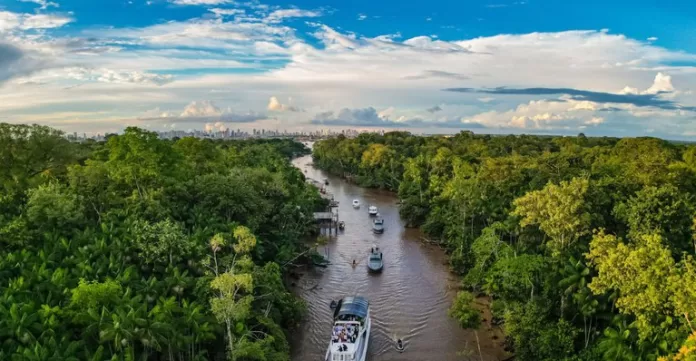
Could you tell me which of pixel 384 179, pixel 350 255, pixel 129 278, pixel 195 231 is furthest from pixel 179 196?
pixel 384 179

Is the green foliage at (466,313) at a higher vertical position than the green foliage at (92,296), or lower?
lower

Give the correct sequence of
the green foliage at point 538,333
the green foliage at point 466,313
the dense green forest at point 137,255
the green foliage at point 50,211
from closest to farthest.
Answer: the dense green forest at point 137,255, the green foliage at point 538,333, the green foliage at point 466,313, the green foliage at point 50,211

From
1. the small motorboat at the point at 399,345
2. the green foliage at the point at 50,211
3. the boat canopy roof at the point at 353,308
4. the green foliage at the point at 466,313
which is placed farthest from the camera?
the green foliage at the point at 50,211

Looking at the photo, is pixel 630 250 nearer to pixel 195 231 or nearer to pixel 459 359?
pixel 459 359

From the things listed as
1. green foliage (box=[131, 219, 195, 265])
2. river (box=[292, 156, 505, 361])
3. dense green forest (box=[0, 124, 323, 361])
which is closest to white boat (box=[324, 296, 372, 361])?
river (box=[292, 156, 505, 361])

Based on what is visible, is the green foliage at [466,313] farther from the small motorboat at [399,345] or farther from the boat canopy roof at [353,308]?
the boat canopy roof at [353,308]

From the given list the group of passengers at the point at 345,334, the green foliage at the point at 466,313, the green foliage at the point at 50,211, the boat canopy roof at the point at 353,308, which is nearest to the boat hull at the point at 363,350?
the group of passengers at the point at 345,334

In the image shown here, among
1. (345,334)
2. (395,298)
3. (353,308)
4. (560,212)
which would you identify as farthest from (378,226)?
(560,212)

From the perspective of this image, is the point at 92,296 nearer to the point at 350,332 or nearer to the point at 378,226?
the point at 350,332
